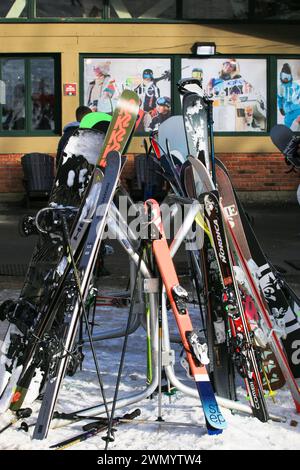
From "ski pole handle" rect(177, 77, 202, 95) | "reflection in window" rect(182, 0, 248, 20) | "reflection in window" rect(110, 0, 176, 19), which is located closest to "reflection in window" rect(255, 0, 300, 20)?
"reflection in window" rect(182, 0, 248, 20)

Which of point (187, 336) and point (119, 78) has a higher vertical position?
point (119, 78)

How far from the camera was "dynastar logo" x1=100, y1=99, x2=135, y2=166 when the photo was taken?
13.7 feet

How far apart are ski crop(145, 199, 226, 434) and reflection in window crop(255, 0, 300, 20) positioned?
37.0 ft

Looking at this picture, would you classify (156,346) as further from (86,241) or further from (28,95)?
(28,95)

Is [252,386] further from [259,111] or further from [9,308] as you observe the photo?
[259,111]

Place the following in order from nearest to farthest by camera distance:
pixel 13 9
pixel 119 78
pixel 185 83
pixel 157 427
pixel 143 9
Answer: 1. pixel 157 427
2. pixel 185 83
3. pixel 13 9
4. pixel 143 9
5. pixel 119 78

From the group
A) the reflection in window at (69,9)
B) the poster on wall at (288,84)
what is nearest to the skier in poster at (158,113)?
the reflection in window at (69,9)

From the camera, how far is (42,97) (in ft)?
47.7

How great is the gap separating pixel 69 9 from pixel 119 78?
4.79ft

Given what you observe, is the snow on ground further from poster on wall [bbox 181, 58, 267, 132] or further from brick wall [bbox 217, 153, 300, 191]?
poster on wall [bbox 181, 58, 267, 132]

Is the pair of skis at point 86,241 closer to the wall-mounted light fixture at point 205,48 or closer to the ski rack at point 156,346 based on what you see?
the ski rack at point 156,346

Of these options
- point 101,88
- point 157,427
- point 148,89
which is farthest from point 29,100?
point 157,427

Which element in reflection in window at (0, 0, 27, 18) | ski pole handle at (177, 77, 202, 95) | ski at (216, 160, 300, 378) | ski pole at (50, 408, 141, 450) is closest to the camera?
ski pole at (50, 408, 141, 450)

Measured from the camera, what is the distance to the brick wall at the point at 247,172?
47.3ft
